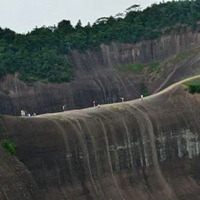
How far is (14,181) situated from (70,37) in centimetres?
6865

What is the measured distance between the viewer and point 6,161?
37.7 metres

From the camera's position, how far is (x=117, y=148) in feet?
156

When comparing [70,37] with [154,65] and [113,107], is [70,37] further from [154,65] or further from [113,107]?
[113,107]

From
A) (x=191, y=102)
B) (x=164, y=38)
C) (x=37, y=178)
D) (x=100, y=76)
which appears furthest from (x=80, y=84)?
(x=37, y=178)

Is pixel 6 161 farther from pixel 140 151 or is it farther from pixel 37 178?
pixel 140 151

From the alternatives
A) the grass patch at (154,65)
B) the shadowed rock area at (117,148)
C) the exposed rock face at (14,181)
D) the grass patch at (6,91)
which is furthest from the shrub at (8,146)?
the grass patch at (154,65)

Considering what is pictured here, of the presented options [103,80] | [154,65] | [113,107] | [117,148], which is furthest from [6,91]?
[117,148]

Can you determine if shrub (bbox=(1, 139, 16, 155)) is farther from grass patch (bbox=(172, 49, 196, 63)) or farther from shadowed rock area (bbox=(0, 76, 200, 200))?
grass patch (bbox=(172, 49, 196, 63))

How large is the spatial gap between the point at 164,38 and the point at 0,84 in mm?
30635

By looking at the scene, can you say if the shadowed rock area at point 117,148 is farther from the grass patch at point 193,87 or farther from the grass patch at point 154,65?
the grass patch at point 154,65

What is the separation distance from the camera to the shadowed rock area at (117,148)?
43219 mm

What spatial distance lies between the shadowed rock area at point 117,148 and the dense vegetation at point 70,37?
40726mm

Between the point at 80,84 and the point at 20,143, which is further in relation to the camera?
the point at 80,84

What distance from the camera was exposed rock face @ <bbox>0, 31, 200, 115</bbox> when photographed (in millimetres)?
86750
